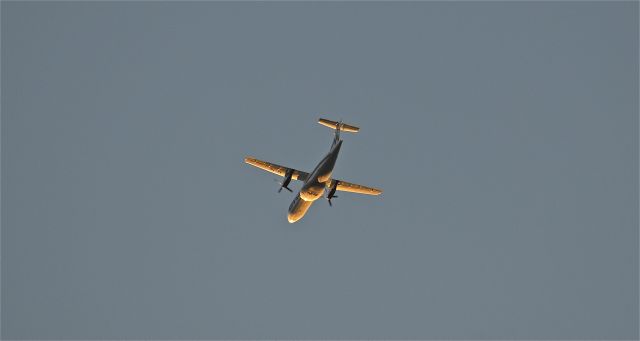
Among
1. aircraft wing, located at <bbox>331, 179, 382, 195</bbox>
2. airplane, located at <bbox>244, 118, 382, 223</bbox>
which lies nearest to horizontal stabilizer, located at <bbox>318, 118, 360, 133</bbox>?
airplane, located at <bbox>244, 118, 382, 223</bbox>

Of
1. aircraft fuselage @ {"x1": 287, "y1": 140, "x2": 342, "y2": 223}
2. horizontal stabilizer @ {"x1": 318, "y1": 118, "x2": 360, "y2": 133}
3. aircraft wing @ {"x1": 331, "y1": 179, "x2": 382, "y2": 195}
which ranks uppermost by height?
horizontal stabilizer @ {"x1": 318, "y1": 118, "x2": 360, "y2": 133}

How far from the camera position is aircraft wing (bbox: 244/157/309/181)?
285 ft

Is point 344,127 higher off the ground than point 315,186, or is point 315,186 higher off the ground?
point 344,127

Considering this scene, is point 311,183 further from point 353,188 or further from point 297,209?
point 353,188

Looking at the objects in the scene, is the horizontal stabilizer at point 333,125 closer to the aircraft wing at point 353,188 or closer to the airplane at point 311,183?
the airplane at point 311,183

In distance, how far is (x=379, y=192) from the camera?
305 feet

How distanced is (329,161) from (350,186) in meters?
13.4

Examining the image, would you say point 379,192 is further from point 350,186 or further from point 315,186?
point 315,186

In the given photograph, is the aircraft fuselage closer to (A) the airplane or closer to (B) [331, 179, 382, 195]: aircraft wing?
(A) the airplane

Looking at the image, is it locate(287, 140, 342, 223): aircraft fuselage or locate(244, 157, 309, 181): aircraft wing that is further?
locate(244, 157, 309, 181): aircraft wing

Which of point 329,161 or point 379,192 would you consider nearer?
point 329,161

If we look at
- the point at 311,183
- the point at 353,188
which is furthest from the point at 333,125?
the point at 311,183

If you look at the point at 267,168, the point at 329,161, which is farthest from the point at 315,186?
the point at 267,168

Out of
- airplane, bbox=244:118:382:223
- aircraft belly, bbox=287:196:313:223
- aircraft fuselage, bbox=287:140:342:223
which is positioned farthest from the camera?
aircraft belly, bbox=287:196:313:223
